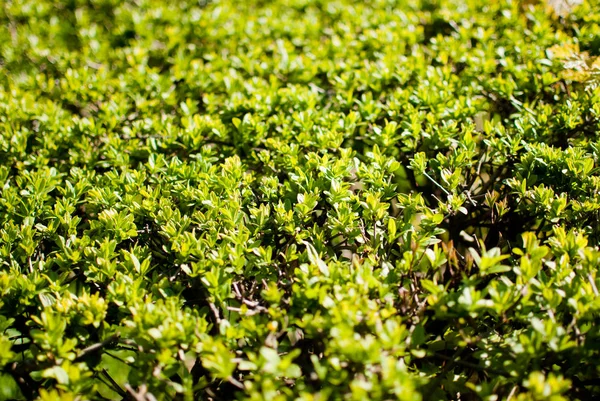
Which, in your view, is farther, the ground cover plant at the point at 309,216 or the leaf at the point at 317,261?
the leaf at the point at 317,261

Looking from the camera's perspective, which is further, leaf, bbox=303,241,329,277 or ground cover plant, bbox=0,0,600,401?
leaf, bbox=303,241,329,277

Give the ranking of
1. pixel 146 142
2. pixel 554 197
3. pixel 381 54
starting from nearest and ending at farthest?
pixel 554 197 < pixel 146 142 < pixel 381 54

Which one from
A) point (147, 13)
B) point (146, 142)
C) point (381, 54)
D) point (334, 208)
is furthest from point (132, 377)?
point (147, 13)

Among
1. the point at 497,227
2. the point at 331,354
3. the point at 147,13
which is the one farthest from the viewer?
the point at 147,13

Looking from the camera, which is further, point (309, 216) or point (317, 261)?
point (309, 216)

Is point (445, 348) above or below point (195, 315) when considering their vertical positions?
below

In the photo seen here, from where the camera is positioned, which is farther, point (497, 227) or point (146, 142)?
point (146, 142)

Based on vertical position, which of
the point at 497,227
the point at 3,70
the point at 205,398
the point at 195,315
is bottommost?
the point at 205,398

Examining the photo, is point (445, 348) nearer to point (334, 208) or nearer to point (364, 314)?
point (364, 314)
